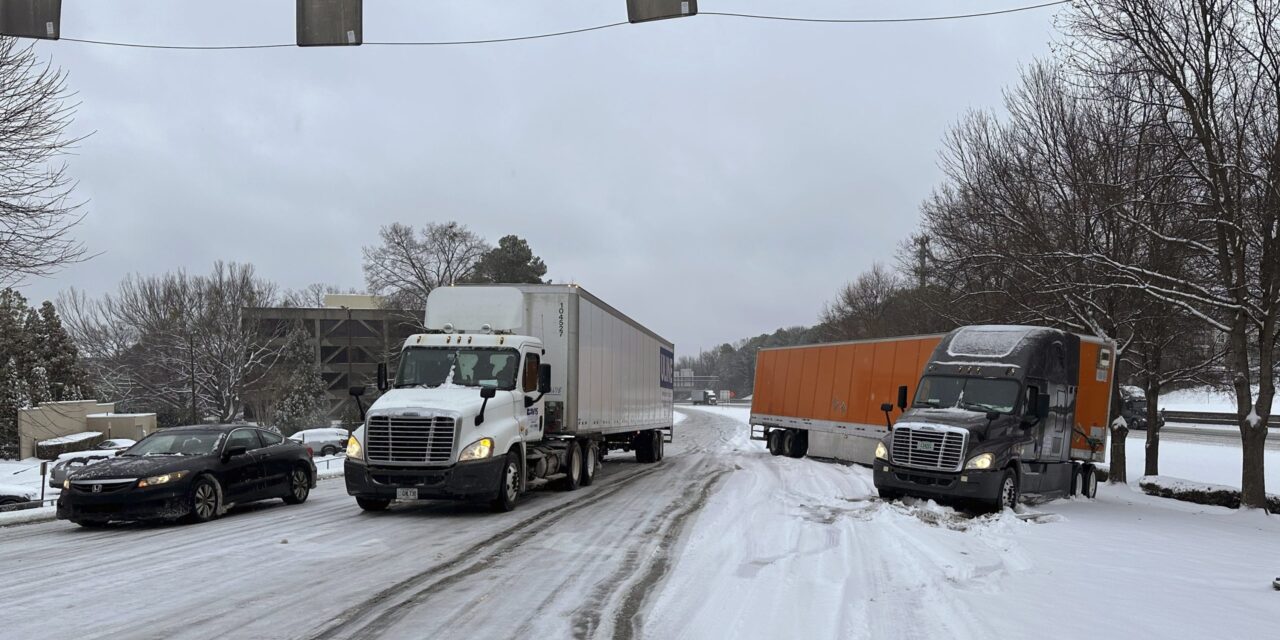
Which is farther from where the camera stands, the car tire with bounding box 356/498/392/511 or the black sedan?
the car tire with bounding box 356/498/392/511

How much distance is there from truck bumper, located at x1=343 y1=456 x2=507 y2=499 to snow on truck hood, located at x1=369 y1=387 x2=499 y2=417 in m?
0.80

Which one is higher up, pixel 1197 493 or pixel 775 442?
pixel 1197 493

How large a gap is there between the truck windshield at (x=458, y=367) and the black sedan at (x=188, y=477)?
252 centimetres

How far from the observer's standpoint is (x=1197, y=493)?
65.3 ft

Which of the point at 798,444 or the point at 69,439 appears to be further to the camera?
the point at 69,439

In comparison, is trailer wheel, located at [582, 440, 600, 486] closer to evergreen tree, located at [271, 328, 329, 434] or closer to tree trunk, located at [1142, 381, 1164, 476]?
tree trunk, located at [1142, 381, 1164, 476]

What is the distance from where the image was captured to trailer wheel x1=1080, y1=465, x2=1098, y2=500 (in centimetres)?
1835

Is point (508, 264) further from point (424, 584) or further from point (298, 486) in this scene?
point (424, 584)

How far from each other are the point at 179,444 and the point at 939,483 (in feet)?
38.5

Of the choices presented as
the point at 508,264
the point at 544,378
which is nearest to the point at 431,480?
the point at 544,378

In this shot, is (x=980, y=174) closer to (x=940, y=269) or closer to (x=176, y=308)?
(x=940, y=269)

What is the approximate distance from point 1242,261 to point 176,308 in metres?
48.4

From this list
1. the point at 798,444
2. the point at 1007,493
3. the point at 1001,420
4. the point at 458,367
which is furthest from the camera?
the point at 798,444

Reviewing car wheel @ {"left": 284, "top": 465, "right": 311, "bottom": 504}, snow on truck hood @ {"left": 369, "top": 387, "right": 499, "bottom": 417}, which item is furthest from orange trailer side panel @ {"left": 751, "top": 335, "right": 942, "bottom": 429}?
car wheel @ {"left": 284, "top": 465, "right": 311, "bottom": 504}
